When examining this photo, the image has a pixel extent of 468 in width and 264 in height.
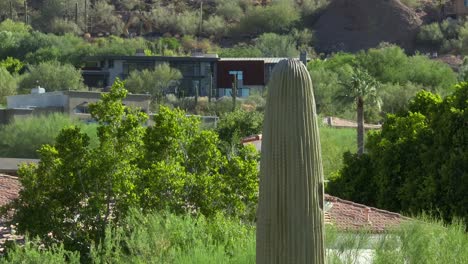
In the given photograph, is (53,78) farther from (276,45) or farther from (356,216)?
(356,216)

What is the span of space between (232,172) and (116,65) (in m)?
68.7

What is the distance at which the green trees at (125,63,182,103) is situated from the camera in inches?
3263

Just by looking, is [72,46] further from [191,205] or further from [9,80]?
[191,205]

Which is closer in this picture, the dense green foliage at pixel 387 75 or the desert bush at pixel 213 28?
the dense green foliage at pixel 387 75

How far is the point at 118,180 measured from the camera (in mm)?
21094

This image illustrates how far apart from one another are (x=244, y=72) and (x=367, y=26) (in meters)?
33.2

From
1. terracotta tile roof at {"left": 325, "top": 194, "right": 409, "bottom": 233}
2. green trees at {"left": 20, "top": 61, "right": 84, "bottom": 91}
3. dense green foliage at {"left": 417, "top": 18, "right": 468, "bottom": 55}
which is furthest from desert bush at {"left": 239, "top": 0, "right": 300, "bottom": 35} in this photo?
terracotta tile roof at {"left": 325, "top": 194, "right": 409, "bottom": 233}

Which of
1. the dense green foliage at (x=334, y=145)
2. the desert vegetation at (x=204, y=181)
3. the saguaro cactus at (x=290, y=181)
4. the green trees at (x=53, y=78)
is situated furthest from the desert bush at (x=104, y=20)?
the saguaro cactus at (x=290, y=181)

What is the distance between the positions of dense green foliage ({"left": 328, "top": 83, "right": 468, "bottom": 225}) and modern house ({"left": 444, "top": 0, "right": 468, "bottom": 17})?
272 feet

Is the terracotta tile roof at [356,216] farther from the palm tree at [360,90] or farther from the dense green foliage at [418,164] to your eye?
the palm tree at [360,90]

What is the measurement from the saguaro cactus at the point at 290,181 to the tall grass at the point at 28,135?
38.0 meters

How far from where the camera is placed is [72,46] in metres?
104

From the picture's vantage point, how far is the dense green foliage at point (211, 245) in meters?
18.6

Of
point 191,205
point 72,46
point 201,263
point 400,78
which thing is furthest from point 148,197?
point 72,46
